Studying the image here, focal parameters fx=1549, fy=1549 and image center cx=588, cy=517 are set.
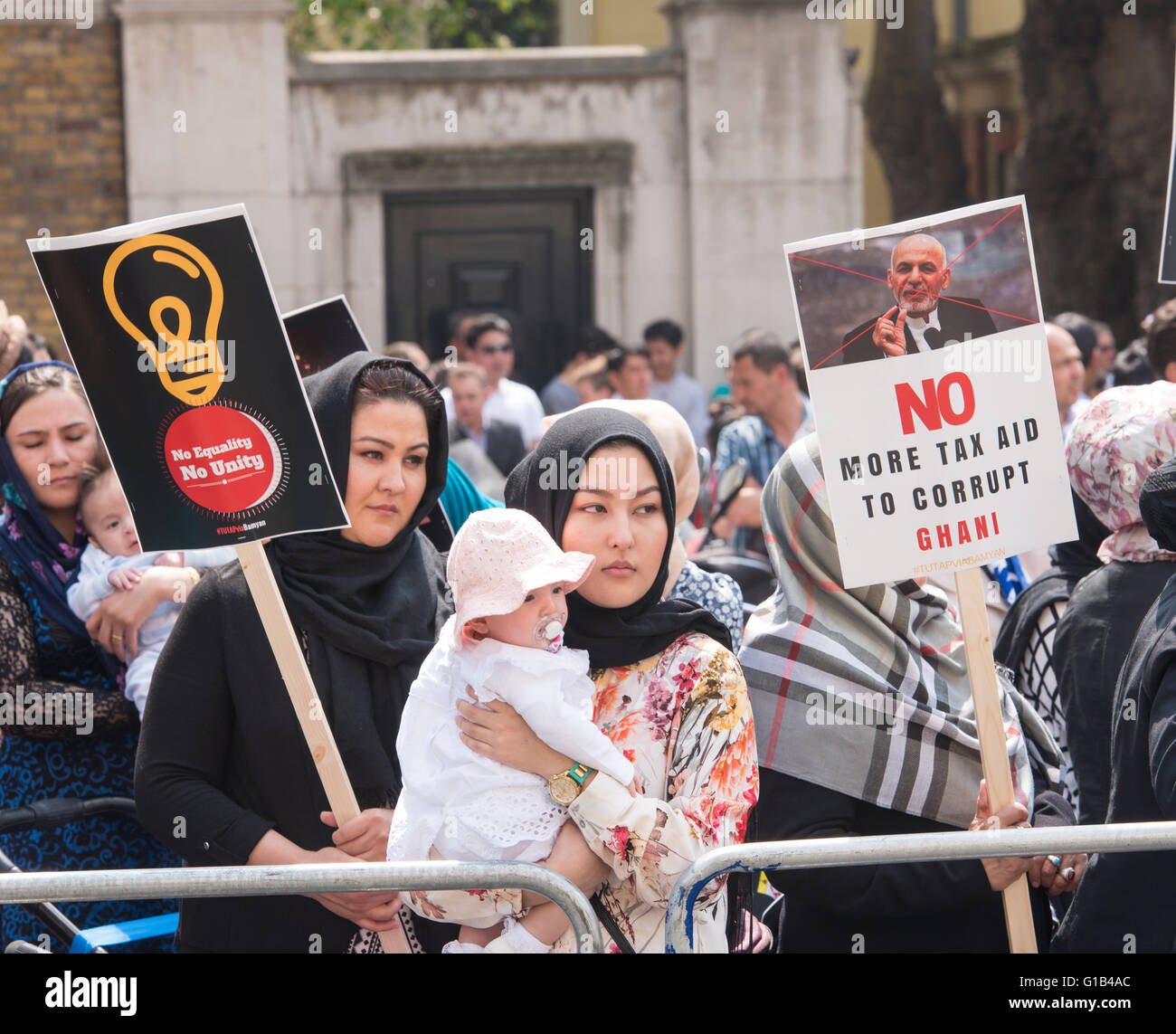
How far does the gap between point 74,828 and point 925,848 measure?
2311mm

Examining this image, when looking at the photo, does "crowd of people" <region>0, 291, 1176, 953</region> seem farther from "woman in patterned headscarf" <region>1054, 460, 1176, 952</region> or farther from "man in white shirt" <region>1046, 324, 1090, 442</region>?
"man in white shirt" <region>1046, 324, 1090, 442</region>

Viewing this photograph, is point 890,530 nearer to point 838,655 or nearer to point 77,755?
point 838,655

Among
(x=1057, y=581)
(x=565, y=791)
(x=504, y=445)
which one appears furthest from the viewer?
(x=504, y=445)

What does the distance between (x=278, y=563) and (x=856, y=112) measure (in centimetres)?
917

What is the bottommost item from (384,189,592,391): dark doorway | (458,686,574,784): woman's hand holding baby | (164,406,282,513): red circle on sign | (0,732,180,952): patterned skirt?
(0,732,180,952): patterned skirt

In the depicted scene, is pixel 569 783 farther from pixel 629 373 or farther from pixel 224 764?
pixel 629 373

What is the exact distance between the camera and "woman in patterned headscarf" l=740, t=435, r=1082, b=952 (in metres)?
2.92

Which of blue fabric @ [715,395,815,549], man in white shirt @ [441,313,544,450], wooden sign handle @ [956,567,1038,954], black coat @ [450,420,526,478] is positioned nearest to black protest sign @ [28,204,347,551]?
wooden sign handle @ [956,567,1038,954]

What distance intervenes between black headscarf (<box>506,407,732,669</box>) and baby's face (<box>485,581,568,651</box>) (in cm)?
13

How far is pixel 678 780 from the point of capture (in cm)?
261

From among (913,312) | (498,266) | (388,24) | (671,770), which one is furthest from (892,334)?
(388,24)

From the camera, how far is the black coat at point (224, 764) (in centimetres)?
296

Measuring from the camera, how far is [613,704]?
2.68 metres
